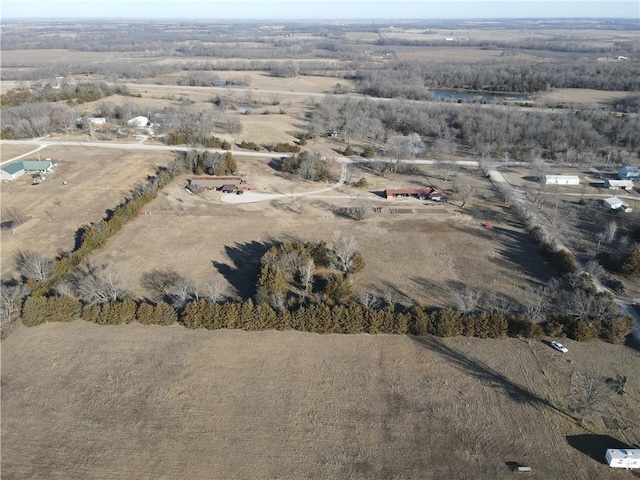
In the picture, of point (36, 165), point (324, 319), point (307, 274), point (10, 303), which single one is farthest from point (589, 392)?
point (36, 165)

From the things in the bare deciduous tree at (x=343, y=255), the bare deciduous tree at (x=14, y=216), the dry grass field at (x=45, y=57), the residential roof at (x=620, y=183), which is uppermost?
the dry grass field at (x=45, y=57)

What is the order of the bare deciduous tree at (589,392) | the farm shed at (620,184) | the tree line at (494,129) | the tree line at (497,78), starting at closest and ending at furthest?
the bare deciduous tree at (589,392) → the farm shed at (620,184) → the tree line at (494,129) → the tree line at (497,78)

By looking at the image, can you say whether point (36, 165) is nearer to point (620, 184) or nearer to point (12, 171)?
point (12, 171)

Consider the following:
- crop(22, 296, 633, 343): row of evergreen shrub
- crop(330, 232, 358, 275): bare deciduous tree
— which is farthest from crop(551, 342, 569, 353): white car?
crop(330, 232, 358, 275): bare deciduous tree

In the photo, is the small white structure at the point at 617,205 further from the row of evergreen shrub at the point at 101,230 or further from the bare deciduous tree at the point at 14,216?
the bare deciduous tree at the point at 14,216

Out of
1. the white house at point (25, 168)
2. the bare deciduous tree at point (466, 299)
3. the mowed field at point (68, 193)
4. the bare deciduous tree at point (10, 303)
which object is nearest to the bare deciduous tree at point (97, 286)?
the bare deciduous tree at point (10, 303)

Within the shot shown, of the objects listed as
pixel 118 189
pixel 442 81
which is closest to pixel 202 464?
pixel 118 189
